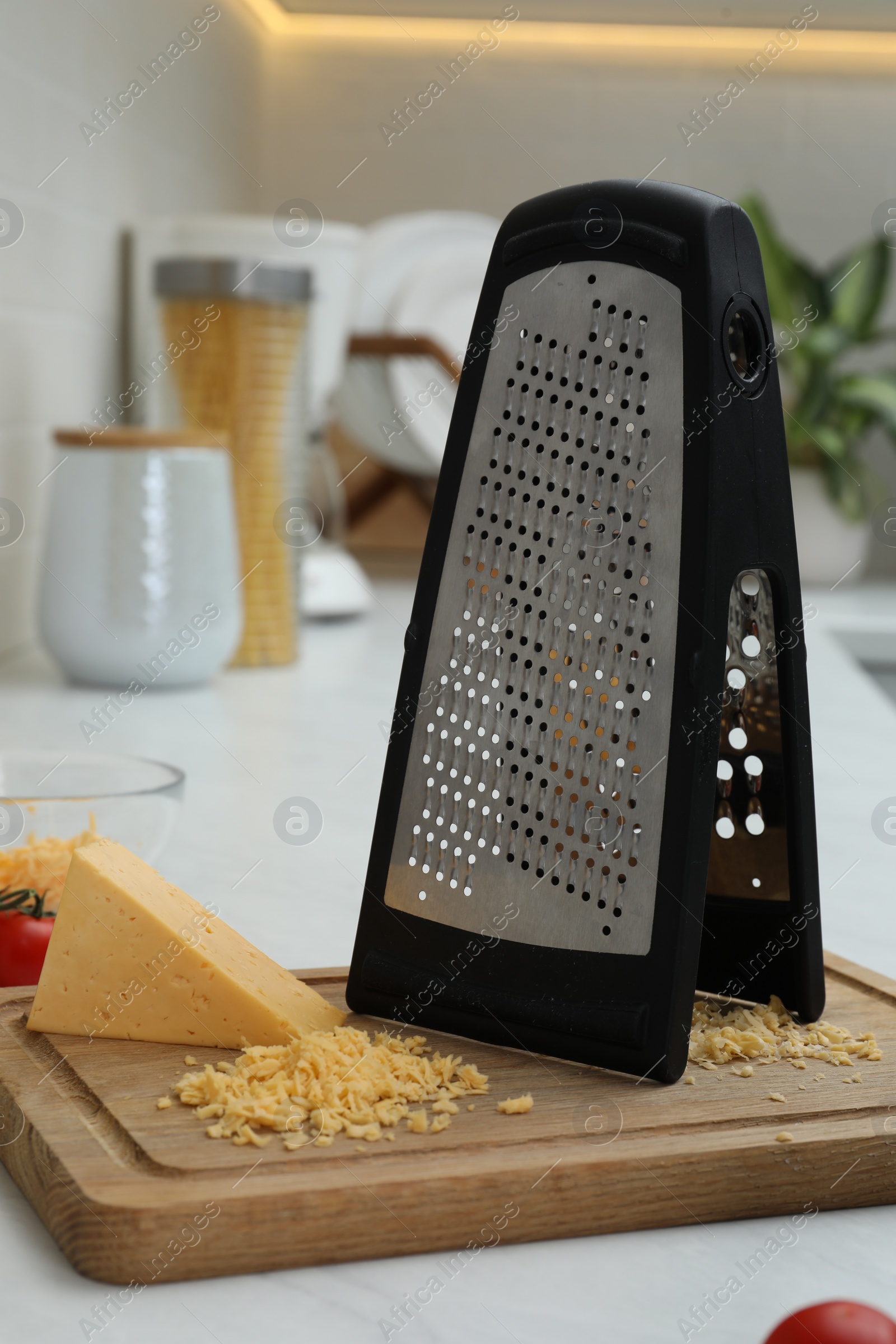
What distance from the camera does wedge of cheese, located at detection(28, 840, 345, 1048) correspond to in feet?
1.73

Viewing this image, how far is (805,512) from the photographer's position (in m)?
2.30

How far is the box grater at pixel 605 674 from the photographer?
516 mm

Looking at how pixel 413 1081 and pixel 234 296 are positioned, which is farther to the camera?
pixel 234 296

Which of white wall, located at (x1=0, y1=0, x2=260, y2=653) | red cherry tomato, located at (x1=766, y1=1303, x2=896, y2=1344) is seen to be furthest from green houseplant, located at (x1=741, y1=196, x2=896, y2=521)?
red cherry tomato, located at (x1=766, y1=1303, x2=896, y2=1344)

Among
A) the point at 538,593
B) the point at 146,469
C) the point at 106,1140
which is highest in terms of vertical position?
the point at 146,469

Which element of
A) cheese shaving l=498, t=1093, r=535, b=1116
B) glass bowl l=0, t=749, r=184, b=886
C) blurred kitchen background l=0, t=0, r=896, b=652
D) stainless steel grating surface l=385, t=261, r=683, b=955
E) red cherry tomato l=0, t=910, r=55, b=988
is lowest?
cheese shaving l=498, t=1093, r=535, b=1116

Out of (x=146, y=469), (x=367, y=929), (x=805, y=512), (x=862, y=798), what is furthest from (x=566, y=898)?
(x=805, y=512)

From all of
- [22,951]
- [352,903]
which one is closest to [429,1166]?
[22,951]

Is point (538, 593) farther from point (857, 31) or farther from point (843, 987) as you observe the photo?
point (857, 31)

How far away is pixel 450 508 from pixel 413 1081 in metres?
0.23

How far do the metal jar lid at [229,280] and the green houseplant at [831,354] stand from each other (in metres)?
1.00

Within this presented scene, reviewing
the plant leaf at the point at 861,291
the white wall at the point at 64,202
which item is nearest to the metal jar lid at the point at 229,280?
the white wall at the point at 64,202

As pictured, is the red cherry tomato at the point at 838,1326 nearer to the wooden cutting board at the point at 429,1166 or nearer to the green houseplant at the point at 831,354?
the wooden cutting board at the point at 429,1166

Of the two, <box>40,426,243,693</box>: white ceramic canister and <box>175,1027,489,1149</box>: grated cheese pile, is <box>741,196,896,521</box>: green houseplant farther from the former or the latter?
<box>175,1027,489,1149</box>: grated cheese pile
